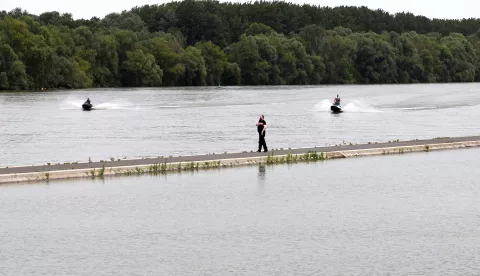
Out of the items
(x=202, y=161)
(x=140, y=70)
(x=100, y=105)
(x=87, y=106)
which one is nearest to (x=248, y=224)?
(x=202, y=161)

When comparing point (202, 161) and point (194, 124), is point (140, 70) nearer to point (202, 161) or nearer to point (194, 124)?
point (194, 124)

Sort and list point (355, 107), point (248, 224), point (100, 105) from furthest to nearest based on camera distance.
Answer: point (355, 107), point (100, 105), point (248, 224)

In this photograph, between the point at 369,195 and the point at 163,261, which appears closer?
the point at 163,261

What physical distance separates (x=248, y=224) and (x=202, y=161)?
1285cm

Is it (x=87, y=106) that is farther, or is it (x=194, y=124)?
(x=87, y=106)

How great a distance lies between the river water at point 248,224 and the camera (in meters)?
21.0

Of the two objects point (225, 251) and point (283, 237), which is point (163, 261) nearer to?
point (225, 251)

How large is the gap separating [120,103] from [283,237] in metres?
106

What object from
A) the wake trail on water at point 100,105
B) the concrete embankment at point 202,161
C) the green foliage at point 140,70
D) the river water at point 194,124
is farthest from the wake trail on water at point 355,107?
the concrete embankment at point 202,161

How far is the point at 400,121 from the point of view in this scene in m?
88.0

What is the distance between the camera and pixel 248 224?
86.3ft

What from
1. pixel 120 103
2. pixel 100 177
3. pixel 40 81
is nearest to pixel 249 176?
pixel 100 177

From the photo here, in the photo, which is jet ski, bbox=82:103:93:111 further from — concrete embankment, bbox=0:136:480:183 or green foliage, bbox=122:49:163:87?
green foliage, bbox=122:49:163:87

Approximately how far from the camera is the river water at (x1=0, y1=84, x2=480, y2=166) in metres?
56.8
